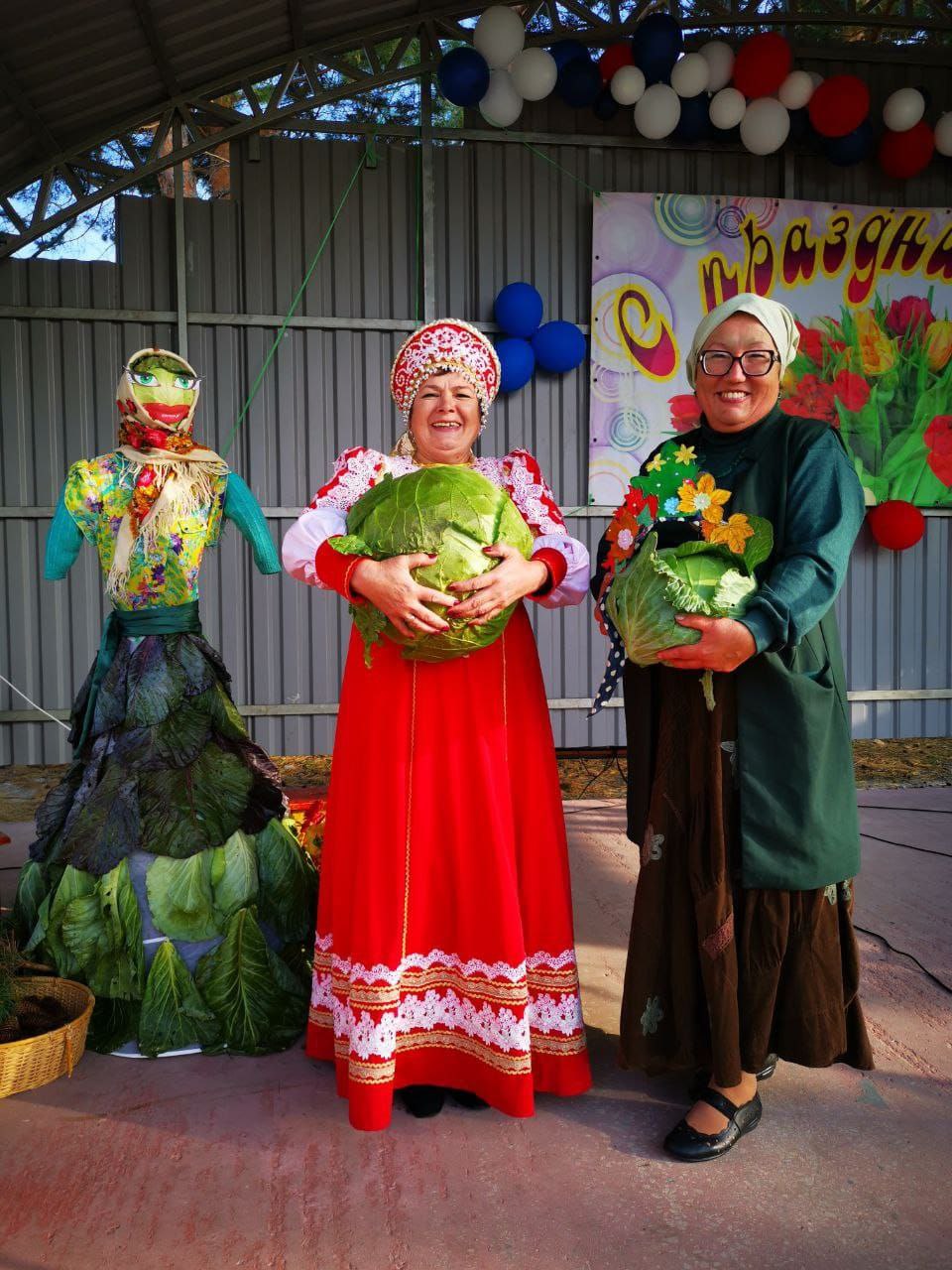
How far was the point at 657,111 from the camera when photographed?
21.1 ft

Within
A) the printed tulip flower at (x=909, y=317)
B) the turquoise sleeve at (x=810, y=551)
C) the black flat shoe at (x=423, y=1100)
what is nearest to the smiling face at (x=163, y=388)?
the turquoise sleeve at (x=810, y=551)

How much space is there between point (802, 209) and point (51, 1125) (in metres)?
7.27

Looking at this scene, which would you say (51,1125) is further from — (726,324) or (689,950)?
(726,324)

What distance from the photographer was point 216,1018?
2.70 meters

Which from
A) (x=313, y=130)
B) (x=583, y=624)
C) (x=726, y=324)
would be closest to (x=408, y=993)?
(x=726, y=324)

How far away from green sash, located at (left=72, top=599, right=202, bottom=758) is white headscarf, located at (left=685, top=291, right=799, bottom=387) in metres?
1.74

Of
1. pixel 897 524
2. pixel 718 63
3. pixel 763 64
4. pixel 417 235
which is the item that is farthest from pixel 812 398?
pixel 417 235

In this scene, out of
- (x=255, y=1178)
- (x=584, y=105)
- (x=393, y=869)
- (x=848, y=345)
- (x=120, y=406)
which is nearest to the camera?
(x=255, y=1178)

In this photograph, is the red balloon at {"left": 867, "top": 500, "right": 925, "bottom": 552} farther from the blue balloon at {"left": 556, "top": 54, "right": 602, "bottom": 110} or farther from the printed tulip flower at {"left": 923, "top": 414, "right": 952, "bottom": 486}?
the blue balloon at {"left": 556, "top": 54, "right": 602, "bottom": 110}

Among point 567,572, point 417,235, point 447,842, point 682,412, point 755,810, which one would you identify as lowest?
point 447,842

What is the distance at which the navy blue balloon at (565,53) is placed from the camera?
6.48 metres

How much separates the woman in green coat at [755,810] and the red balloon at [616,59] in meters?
5.37

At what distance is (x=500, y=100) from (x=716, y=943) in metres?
6.11

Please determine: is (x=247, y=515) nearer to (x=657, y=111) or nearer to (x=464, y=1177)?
(x=464, y=1177)
